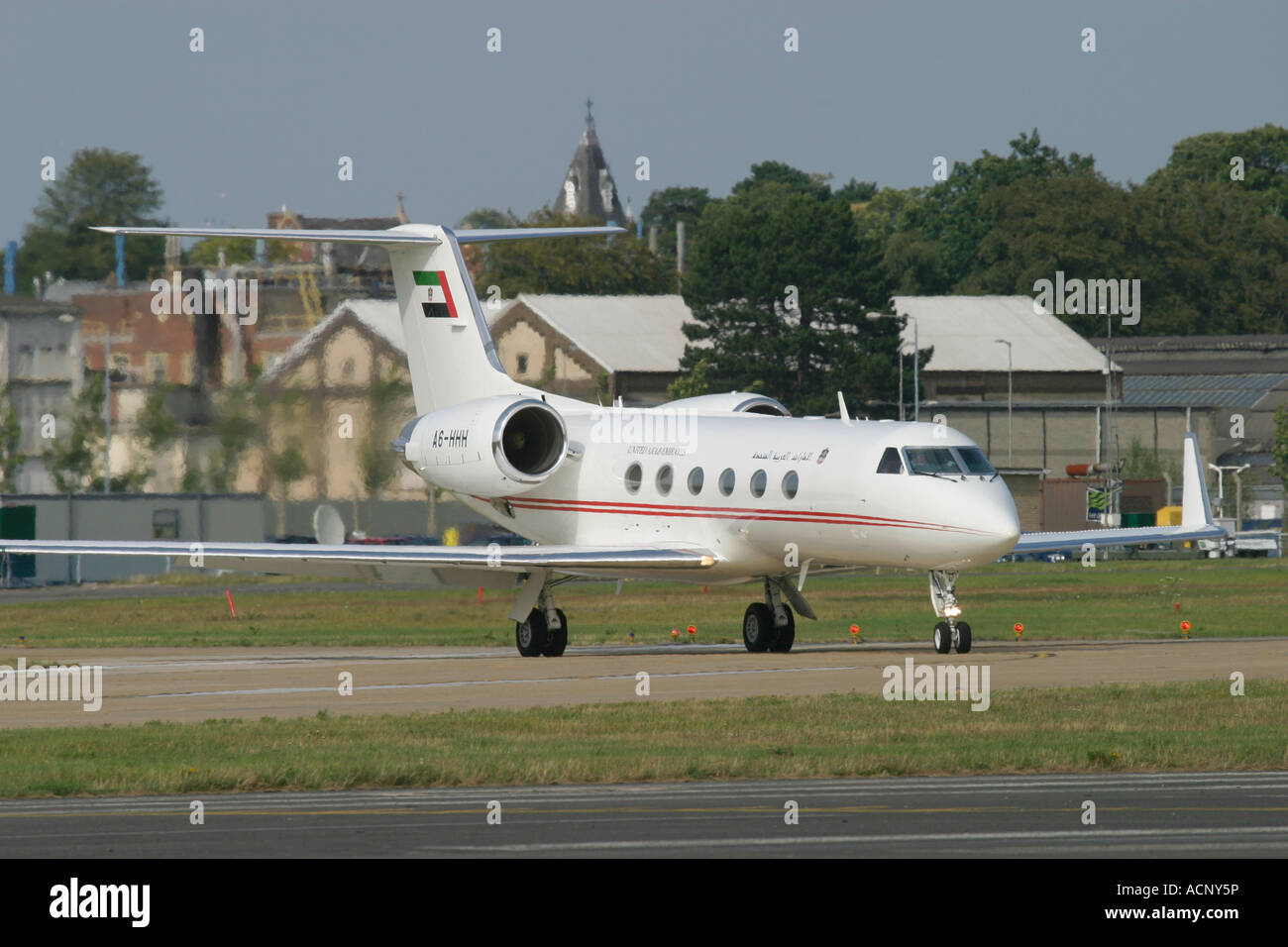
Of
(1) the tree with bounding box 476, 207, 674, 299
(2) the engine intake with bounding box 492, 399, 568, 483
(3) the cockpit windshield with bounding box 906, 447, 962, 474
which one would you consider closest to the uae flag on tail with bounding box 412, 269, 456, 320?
(2) the engine intake with bounding box 492, 399, 568, 483

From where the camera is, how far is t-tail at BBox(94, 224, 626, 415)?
33500 millimetres

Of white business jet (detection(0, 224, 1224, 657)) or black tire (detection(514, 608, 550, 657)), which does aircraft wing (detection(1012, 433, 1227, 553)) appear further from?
black tire (detection(514, 608, 550, 657))

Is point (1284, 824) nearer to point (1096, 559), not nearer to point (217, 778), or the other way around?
point (217, 778)

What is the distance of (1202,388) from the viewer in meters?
109

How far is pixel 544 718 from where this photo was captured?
19453 millimetres

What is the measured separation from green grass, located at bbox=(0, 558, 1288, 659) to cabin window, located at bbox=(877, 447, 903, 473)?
6591 mm

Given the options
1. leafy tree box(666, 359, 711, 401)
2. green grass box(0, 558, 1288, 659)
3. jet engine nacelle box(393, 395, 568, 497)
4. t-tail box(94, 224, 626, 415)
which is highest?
leafy tree box(666, 359, 711, 401)

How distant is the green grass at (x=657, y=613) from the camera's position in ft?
116

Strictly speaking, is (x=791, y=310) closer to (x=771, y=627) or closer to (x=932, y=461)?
(x=771, y=627)

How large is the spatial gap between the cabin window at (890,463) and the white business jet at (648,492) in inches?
0.9

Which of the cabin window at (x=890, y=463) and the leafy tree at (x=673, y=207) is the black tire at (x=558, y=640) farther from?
the leafy tree at (x=673, y=207)

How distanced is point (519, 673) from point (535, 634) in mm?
3631

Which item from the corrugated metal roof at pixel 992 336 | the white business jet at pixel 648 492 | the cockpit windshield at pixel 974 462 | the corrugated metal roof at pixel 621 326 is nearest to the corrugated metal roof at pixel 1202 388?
the corrugated metal roof at pixel 992 336

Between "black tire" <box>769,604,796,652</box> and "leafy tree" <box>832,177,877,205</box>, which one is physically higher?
"leafy tree" <box>832,177,877,205</box>
